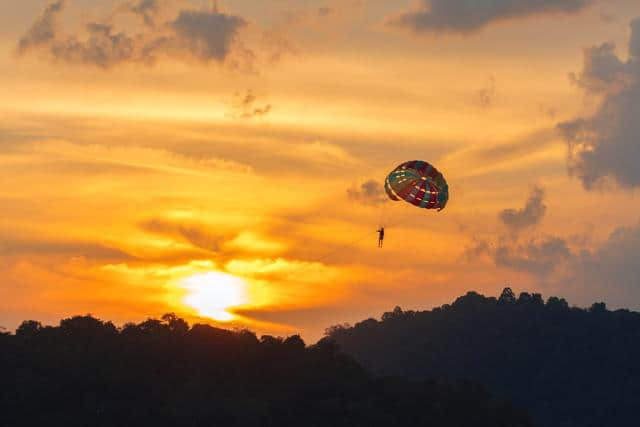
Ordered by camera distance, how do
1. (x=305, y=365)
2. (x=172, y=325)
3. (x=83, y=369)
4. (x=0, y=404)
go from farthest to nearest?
(x=172, y=325), (x=305, y=365), (x=83, y=369), (x=0, y=404)

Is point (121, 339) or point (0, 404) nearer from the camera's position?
point (0, 404)

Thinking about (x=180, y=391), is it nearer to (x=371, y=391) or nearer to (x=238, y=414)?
(x=238, y=414)

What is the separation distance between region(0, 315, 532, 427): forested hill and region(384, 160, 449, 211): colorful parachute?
36.9 metres

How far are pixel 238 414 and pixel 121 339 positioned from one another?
24962mm

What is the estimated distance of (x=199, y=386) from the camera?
499 ft

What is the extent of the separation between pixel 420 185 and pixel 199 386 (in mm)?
46531

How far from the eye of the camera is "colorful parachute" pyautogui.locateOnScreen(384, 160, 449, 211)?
11775 cm

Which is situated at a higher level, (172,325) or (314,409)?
(172,325)

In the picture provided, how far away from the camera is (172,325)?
563 feet

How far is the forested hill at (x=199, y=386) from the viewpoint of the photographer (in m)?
143

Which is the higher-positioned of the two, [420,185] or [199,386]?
[420,185]

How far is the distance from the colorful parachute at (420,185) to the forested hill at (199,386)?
121ft

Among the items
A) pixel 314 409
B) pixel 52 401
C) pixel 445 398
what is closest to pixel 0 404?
pixel 52 401

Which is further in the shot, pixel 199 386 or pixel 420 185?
pixel 199 386
